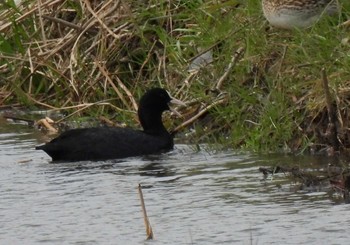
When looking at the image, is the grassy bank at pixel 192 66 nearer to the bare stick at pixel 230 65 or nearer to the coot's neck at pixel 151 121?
the bare stick at pixel 230 65

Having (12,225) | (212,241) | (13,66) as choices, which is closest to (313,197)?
(212,241)

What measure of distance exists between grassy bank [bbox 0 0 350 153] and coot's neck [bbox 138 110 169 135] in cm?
20

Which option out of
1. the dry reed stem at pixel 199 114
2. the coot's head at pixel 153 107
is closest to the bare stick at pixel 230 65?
the dry reed stem at pixel 199 114

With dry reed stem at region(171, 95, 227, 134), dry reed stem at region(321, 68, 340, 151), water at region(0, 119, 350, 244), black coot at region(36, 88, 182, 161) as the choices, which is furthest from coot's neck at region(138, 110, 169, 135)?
dry reed stem at region(321, 68, 340, 151)

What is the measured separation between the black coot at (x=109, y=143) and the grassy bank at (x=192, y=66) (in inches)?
10.9

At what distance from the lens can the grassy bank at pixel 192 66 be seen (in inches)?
392

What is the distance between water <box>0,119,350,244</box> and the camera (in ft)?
24.5

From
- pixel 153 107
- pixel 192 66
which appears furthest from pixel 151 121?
pixel 192 66

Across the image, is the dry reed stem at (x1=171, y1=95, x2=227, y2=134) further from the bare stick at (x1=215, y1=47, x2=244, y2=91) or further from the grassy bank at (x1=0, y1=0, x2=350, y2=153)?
the bare stick at (x1=215, y1=47, x2=244, y2=91)

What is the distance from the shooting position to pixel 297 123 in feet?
32.5

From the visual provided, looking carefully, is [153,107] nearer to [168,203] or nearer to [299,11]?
[299,11]

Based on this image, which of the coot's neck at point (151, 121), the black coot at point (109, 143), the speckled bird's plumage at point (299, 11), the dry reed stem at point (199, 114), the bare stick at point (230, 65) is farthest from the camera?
the coot's neck at point (151, 121)

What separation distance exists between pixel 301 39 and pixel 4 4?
14.8ft

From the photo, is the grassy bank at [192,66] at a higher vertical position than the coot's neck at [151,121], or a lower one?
higher
